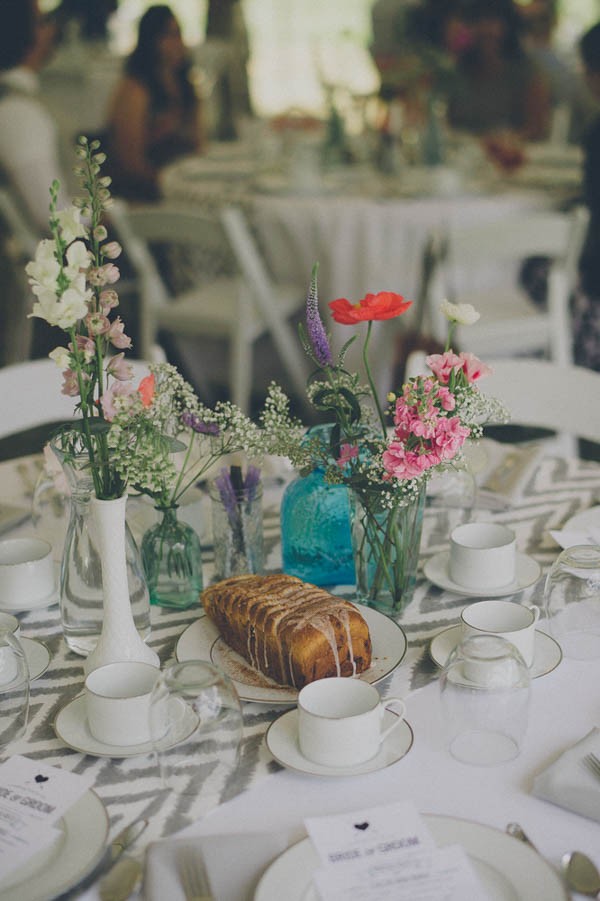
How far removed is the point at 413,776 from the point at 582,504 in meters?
0.73

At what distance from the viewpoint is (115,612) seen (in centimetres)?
106

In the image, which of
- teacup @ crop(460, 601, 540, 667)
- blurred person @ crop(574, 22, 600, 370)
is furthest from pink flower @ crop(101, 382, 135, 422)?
blurred person @ crop(574, 22, 600, 370)

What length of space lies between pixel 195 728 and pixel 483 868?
0.29 metres

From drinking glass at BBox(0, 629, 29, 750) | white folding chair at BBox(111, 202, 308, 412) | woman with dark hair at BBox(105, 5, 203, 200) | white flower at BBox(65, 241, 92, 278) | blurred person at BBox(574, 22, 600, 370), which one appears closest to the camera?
white flower at BBox(65, 241, 92, 278)

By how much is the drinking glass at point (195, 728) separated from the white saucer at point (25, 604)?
1.31 feet

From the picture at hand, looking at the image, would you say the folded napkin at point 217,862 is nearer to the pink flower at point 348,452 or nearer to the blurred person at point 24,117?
the pink flower at point 348,452

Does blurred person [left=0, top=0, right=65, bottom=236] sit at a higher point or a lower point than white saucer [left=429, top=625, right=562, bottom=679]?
higher

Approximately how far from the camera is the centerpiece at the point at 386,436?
3.44ft

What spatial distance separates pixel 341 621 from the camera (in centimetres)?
105

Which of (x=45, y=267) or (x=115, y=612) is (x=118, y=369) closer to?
(x=45, y=267)

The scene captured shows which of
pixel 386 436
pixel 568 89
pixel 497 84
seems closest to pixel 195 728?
pixel 386 436

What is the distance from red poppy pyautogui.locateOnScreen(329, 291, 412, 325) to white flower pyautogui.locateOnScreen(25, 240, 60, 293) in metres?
0.31

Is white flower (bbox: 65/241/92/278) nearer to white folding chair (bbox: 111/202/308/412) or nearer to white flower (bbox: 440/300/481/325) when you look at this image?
white flower (bbox: 440/300/481/325)

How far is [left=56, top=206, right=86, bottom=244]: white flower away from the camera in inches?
34.6
